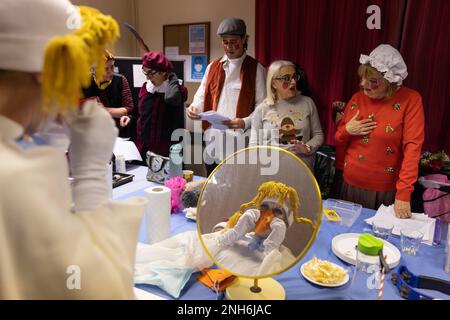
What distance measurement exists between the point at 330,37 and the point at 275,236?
2439 mm

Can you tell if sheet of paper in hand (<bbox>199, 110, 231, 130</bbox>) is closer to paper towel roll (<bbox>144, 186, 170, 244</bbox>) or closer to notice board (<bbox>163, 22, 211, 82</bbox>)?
paper towel roll (<bbox>144, 186, 170, 244</bbox>)

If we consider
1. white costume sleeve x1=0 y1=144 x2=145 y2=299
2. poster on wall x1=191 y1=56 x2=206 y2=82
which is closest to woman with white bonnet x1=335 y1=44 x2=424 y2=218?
white costume sleeve x1=0 y1=144 x2=145 y2=299

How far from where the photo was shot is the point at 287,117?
2.26 metres

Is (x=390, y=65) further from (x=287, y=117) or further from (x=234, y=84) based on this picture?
(x=234, y=84)

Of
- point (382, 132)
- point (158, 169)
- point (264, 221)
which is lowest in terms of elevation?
point (158, 169)

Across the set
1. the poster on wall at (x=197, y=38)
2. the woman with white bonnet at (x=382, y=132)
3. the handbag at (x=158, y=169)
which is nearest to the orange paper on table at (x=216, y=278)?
the handbag at (x=158, y=169)

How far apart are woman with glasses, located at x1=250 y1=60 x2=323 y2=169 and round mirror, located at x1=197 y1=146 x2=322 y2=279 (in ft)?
3.58

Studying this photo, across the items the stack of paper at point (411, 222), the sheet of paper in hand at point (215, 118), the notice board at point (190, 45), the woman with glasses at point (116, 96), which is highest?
the notice board at point (190, 45)

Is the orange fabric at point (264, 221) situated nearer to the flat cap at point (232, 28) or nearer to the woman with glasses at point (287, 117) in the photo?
the woman with glasses at point (287, 117)

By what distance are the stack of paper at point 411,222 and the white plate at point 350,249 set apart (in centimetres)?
19

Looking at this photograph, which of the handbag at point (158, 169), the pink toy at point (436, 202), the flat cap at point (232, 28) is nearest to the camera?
the pink toy at point (436, 202)

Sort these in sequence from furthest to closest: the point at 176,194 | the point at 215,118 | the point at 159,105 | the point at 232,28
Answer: the point at 159,105 → the point at 232,28 → the point at 215,118 → the point at 176,194

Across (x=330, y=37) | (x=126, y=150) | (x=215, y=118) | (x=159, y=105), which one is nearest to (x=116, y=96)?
(x=159, y=105)

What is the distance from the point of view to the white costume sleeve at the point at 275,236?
3.50ft
